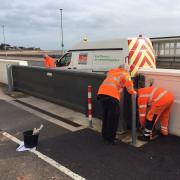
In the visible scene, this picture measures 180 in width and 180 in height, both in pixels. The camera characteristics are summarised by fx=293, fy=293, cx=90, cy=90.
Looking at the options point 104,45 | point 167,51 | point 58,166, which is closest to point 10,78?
point 104,45

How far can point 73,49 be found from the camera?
39.7 ft

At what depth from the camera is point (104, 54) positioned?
1025 cm

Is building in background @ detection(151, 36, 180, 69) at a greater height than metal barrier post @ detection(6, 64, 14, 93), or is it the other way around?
building in background @ detection(151, 36, 180, 69)

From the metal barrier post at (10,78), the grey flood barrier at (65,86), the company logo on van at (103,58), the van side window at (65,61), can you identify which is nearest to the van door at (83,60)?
the company logo on van at (103,58)

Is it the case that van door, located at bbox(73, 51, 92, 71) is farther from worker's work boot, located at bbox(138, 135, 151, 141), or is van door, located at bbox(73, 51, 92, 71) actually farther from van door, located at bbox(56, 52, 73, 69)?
worker's work boot, located at bbox(138, 135, 151, 141)

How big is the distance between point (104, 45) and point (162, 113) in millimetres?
4741

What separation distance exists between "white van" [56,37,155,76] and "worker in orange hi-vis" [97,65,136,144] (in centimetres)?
282

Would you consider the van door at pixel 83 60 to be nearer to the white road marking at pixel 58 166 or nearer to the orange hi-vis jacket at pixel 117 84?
the orange hi-vis jacket at pixel 117 84

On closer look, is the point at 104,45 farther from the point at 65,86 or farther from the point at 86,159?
the point at 86,159

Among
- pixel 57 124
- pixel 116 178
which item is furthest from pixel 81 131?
pixel 116 178

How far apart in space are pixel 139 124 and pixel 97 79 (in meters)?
1.68

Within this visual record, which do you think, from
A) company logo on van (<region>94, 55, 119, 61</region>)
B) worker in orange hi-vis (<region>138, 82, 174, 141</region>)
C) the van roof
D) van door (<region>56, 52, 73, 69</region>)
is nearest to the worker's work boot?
worker in orange hi-vis (<region>138, 82, 174, 141</region>)

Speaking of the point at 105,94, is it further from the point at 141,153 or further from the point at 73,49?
the point at 73,49

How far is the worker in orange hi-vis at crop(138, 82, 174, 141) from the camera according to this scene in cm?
591
